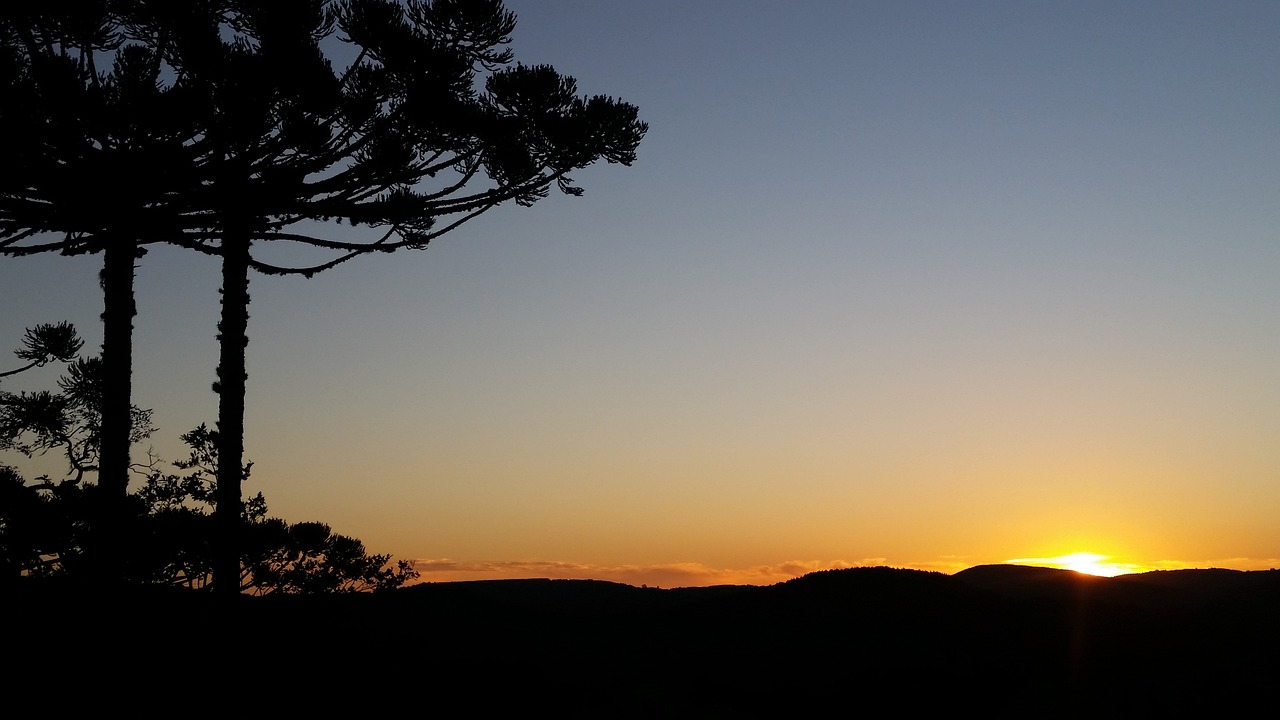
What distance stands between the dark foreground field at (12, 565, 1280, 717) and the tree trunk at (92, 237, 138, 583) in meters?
1.96

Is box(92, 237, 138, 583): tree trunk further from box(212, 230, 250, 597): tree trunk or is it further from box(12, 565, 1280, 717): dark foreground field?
box(12, 565, 1280, 717): dark foreground field

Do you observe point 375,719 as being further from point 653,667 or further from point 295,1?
point 295,1

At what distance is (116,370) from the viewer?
1420 centimetres

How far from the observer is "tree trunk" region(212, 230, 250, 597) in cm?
1430

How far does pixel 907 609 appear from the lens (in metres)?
16.4

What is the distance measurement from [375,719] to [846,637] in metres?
6.99

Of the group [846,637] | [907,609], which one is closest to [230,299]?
[846,637]

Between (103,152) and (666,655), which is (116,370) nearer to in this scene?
(103,152)

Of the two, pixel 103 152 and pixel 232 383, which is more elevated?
pixel 103 152

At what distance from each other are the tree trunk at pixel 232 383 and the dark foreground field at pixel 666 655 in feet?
4.78

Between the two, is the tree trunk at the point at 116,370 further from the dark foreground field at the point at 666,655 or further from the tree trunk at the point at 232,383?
the dark foreground field at the point at 666,655

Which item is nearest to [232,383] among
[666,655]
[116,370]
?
[116,370]

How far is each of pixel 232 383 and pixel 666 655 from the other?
6.94 meters

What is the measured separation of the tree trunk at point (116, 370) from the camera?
14016 mm
